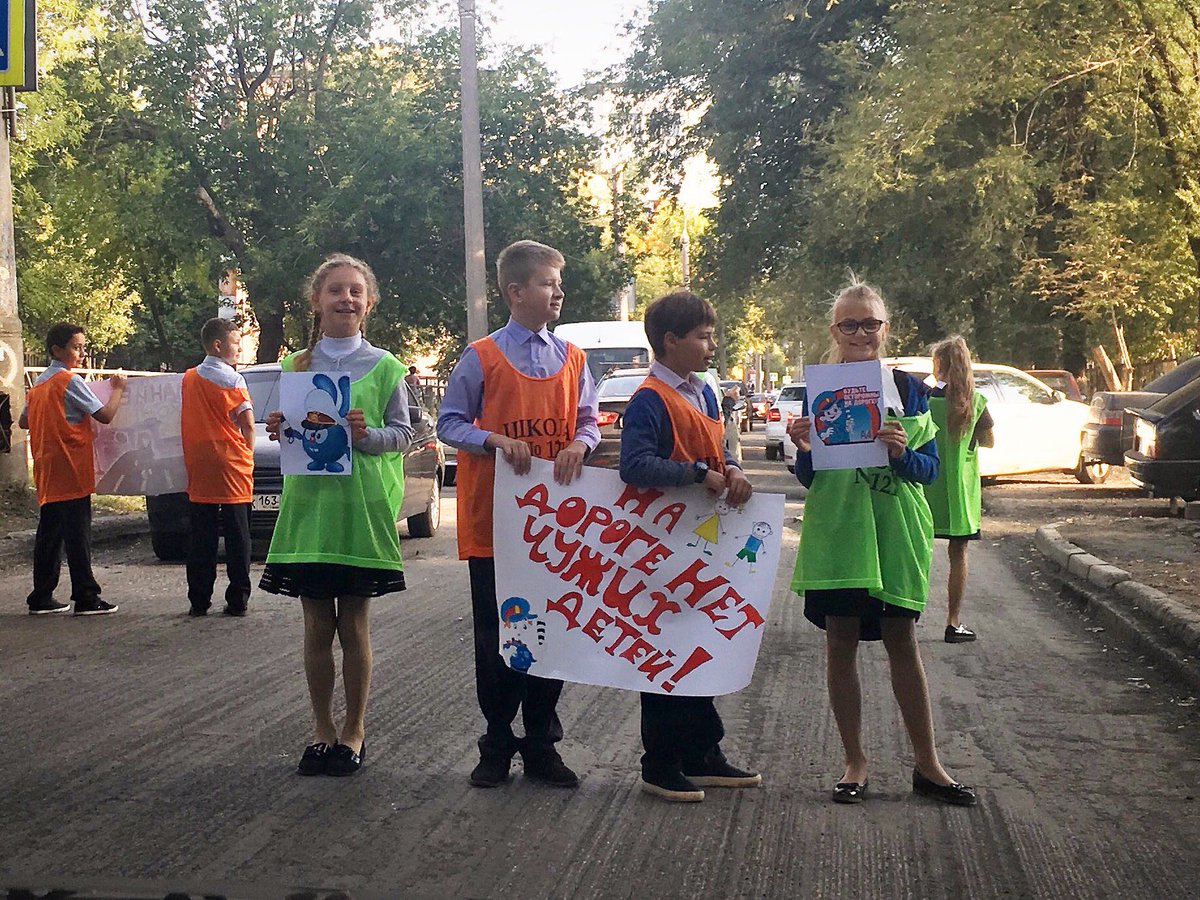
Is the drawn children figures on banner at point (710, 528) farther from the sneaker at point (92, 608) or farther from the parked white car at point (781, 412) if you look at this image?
the parked white car at point (781, 412)

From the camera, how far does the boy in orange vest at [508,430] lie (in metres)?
5.32

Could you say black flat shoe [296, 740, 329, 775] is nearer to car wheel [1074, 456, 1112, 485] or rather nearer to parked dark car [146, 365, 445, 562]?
parked dark car [146, 365, 445, 562]

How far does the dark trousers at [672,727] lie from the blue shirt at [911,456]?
84 centimetres

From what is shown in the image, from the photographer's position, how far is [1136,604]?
9867mm

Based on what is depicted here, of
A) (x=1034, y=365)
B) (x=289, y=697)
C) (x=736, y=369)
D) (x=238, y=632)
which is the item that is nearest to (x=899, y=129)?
(x=1034, y=365)

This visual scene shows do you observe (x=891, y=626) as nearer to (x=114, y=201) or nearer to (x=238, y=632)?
(x=238, y=632)

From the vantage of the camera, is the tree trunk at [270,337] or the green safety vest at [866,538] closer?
the green safety vest at [866,538]

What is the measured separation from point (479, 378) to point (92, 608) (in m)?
5.50

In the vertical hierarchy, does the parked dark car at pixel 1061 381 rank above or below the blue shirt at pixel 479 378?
above

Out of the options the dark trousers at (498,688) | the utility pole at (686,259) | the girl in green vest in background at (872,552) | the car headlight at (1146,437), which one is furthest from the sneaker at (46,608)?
the utility pole at (686,259)

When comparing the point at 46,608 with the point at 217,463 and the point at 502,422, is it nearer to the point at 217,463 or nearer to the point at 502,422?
the point at 217,463

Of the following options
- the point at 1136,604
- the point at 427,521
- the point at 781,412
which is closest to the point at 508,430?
the point at 1136,604

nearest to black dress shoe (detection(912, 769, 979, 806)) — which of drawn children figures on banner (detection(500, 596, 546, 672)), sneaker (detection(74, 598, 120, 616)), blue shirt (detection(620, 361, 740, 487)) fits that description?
blue shirt (detection(620, 361, 740, 487))

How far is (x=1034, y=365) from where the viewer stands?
3156 centimetres
